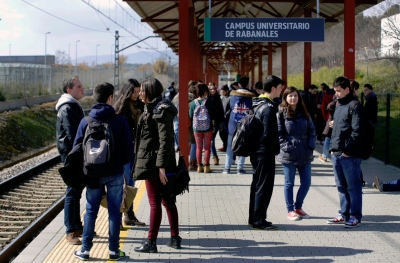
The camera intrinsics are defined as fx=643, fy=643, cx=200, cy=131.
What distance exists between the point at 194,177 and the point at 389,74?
17.9 m

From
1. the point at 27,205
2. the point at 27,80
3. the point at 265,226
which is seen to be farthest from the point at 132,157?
the point at 27,80

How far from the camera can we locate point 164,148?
6.34 metres

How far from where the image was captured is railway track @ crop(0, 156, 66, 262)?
859cm

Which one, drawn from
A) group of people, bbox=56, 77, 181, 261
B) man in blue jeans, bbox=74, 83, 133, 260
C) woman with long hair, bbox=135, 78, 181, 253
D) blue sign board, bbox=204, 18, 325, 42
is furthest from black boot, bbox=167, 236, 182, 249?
blue sign board, bbox=204, 18, 325, 42

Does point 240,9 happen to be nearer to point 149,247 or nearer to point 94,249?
point 94,249

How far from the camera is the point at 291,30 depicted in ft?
36.8

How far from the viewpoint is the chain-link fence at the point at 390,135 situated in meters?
13.5

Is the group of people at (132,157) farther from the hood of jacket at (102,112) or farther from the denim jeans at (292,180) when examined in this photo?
the denim jeans at (292,180)

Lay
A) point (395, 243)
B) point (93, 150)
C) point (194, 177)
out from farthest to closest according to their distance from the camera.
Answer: point (194, 177) → point (395, 243) → point (93, 150)

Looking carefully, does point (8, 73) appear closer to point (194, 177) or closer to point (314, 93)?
→ point (314, 93)

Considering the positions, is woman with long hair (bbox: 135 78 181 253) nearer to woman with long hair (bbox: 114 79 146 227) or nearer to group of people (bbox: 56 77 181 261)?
group of people (bbox: 56 77 181 261)

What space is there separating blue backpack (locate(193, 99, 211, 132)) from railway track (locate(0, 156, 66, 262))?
290cm

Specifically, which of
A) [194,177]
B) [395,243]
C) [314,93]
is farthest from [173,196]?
[314,93]

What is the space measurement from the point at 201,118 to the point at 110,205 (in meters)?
6.11
